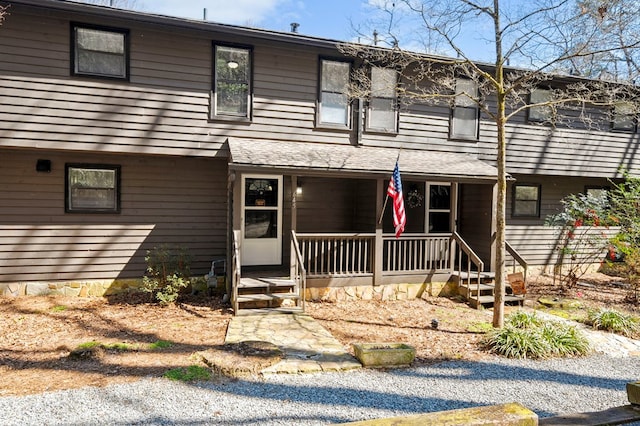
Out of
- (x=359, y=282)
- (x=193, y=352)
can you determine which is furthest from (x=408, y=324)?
(x=193, y=352)

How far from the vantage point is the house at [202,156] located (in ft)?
26.6

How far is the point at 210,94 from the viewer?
9.00 meters

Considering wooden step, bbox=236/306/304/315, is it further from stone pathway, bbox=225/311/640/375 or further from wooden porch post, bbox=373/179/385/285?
wooden porch post, bbox=373/179/385/285

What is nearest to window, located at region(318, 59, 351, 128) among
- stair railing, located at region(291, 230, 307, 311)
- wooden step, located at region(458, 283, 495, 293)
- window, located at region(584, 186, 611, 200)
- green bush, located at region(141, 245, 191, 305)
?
stair railing, located at region(291, 230, 307, 311)

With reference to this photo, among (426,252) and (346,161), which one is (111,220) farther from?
(426,252)

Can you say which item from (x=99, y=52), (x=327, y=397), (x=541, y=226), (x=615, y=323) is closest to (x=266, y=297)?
(x=327, y=397)

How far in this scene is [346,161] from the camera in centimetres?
895

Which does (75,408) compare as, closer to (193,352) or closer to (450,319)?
(193,352)

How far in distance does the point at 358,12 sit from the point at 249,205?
15.4ft

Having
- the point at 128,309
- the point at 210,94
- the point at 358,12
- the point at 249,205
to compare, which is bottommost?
the point at 128,309

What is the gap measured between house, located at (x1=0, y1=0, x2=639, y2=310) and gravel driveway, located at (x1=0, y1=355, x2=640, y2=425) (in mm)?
3169

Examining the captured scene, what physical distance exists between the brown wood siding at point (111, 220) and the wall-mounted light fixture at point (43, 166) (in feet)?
0.27

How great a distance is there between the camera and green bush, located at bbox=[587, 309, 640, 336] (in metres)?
7.16

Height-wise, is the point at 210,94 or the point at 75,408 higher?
the point at 210,94
